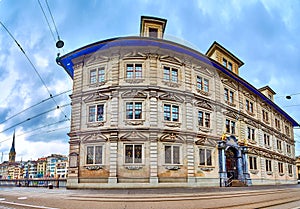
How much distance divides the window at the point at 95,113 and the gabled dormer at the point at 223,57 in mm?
14742

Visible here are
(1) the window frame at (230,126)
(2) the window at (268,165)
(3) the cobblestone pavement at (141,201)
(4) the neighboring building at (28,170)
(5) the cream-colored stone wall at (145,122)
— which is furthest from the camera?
(4) the neighboring building at (28,170)

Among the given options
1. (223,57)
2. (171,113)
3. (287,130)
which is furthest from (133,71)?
(287,130)

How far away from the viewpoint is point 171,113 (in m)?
20.0

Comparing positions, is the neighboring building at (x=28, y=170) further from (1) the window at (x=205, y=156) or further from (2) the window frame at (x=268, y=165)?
(2) the window frame at (x=268, y=165)

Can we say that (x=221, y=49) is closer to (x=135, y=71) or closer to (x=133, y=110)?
(x=135, y=71)

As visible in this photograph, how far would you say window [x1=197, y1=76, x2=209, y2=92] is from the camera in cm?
2103

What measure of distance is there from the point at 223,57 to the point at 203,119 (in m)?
10.1

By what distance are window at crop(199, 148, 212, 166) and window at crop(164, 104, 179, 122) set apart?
130 inches

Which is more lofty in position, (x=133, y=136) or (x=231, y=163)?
(x=133, y=136)

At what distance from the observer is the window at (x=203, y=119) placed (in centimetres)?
2078

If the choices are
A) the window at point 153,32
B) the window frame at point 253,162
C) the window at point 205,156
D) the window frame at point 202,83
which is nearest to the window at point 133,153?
the window at point 205,156

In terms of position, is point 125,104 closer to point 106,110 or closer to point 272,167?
point 106,110

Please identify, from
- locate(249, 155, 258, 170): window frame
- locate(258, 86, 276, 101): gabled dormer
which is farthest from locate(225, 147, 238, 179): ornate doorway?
locate(258, 86, 276, 101): gabled dormer

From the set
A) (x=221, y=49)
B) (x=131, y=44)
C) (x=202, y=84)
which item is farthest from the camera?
(x=221, y=49)
